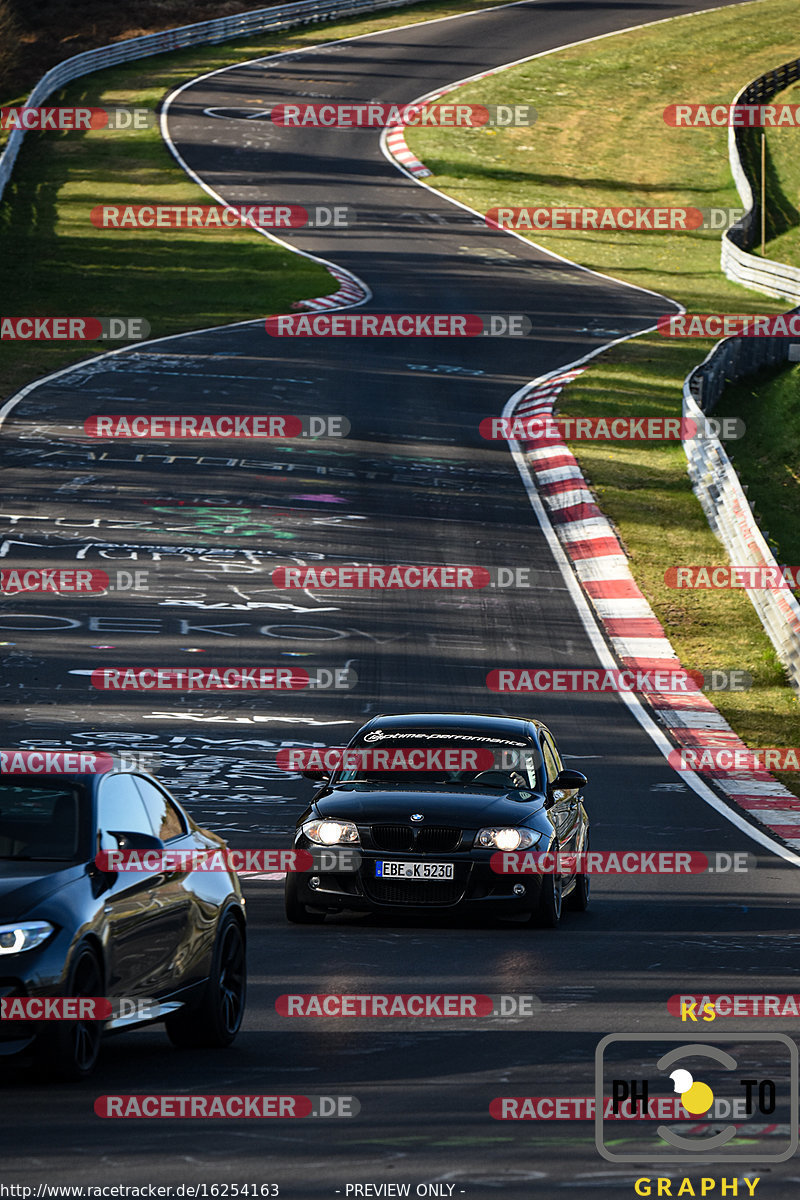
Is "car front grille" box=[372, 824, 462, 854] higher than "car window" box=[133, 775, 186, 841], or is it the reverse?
"car window" box=[133, 775, 186, 841]

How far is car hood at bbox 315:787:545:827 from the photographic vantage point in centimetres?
1226

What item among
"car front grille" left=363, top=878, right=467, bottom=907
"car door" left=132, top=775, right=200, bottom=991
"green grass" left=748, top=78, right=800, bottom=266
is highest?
"car door" left=132, top=775, right=200, bottom=991

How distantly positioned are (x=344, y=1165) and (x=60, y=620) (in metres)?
16.4

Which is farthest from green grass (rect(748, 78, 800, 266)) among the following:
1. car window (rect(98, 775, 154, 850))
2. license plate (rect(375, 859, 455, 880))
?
car window (rect(98, 775, 154, 850))

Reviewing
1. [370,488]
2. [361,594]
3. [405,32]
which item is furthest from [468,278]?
[405,32]

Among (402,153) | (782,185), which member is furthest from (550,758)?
(402,153)

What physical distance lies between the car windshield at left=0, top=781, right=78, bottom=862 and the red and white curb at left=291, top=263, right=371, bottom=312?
33858mm

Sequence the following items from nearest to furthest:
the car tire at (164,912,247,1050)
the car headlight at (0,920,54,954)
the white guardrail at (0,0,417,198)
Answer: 1. the car headlight at (0,920,54,954)
2. the car tire at (164,912,247,1050)
3. the white guardrail at (0,0,417,198)

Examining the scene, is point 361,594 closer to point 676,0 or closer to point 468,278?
point 468,278

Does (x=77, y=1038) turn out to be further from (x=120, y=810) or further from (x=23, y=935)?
(x=120, y=810)

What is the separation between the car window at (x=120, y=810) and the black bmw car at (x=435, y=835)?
362cm

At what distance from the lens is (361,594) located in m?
24.3

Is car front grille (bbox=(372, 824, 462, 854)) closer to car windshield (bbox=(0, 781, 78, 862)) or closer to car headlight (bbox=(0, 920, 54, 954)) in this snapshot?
car windshield (bbox=(0, 781, 78, 862))

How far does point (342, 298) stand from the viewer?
42.7 m
